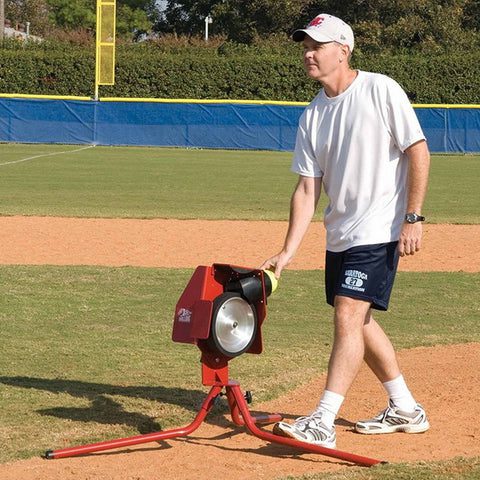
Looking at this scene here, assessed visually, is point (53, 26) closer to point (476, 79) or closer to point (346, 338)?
point (476, 79)

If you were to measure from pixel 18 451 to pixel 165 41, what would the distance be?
42.8m

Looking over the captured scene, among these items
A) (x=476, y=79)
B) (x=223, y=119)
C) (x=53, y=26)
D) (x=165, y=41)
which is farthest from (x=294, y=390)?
(x=53, y=26)

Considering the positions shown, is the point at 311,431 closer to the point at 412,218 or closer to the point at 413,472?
the point at 413,472

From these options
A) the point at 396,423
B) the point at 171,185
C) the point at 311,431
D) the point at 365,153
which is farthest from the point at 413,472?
the point at 171,185

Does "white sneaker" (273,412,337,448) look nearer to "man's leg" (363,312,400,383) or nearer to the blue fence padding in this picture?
"man's leg" (363,312,400,383)

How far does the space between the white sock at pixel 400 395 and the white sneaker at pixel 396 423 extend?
1.0 inches

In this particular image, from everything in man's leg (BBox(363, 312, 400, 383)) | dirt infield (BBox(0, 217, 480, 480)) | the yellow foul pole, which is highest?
the yellow foul pole

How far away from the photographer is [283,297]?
33.2 feet

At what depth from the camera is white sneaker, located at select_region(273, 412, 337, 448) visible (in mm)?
5152

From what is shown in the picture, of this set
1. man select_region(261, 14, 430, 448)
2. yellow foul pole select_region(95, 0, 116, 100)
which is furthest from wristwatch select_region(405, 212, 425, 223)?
yellow foul pole select_region(95, 0, 116, 100)

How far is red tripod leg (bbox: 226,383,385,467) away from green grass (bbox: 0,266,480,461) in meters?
0.66

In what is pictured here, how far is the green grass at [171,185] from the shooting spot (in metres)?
17.7

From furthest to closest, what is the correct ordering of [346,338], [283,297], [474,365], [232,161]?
1. [232,161]
2. [283,297]
3. [474,365]
4. [346,338]

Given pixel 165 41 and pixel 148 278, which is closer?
pixel 148 278
